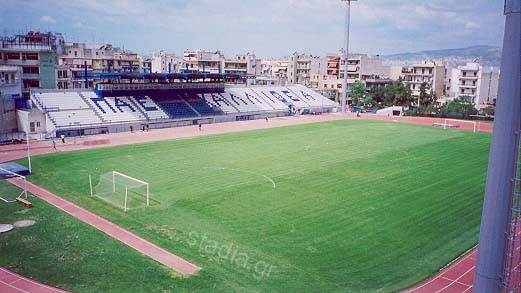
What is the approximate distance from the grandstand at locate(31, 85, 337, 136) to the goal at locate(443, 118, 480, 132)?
21.6 metres

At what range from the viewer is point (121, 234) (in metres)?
20.6

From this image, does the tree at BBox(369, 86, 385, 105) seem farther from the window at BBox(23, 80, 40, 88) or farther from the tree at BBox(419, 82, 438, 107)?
the window at BBox(23, 80, 40, 88)

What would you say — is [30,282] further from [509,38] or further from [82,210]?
[509,38]

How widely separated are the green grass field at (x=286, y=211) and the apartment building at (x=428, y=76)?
61.3 meters

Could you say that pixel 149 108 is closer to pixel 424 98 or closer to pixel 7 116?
pixel 7 116

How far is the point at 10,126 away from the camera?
46656mm

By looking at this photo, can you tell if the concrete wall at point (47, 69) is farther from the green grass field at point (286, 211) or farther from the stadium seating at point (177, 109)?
the green grass field at point (286, 211)

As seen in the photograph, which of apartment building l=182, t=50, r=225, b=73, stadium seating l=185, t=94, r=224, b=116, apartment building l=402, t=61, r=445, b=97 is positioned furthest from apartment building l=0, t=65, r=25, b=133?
apartment building l=402, t=61, r=445, b=97

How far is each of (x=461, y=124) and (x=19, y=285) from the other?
62209 mm

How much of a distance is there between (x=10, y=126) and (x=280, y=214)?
1431 inches

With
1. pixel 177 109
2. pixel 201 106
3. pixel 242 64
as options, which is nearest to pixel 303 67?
pixel 242 64

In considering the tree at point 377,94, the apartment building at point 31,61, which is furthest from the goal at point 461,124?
the apartment building at point 31,61

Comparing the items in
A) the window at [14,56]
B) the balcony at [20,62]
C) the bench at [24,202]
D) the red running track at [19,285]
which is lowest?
the red running track at [19,285]

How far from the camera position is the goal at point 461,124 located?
6132 cm
